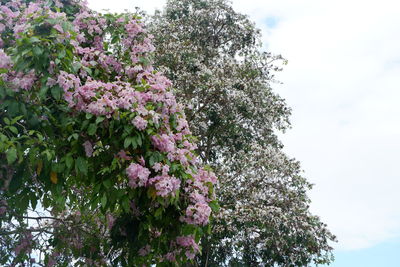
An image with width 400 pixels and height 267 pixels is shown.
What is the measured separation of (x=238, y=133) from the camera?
12.7 meters

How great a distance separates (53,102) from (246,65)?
7994 millimetres

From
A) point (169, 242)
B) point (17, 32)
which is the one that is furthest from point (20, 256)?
point (17, 32)

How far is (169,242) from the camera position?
6.12 meters

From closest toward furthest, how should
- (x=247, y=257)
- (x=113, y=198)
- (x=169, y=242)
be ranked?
(x=113, y=198) < (x=169, y=242) < (x=247, y=257)

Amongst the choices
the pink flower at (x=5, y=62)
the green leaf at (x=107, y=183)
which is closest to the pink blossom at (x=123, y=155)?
the green leaf at (x=107, y=183)

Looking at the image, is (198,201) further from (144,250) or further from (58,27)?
(58,27)

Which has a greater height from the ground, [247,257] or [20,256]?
[247,257]

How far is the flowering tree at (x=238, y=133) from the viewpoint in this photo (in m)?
10.7

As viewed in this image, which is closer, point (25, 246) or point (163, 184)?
point (163, 184)

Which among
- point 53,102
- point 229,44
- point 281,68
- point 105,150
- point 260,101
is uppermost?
point 229,44

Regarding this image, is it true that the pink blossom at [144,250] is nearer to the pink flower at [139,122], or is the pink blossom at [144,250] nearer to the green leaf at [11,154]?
the pink flower at [139,122]

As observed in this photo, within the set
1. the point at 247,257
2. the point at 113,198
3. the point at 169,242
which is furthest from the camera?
the point at 247,257

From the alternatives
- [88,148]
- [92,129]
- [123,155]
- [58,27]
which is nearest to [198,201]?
[123,155]

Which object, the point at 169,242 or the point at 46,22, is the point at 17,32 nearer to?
the point at 46,22
